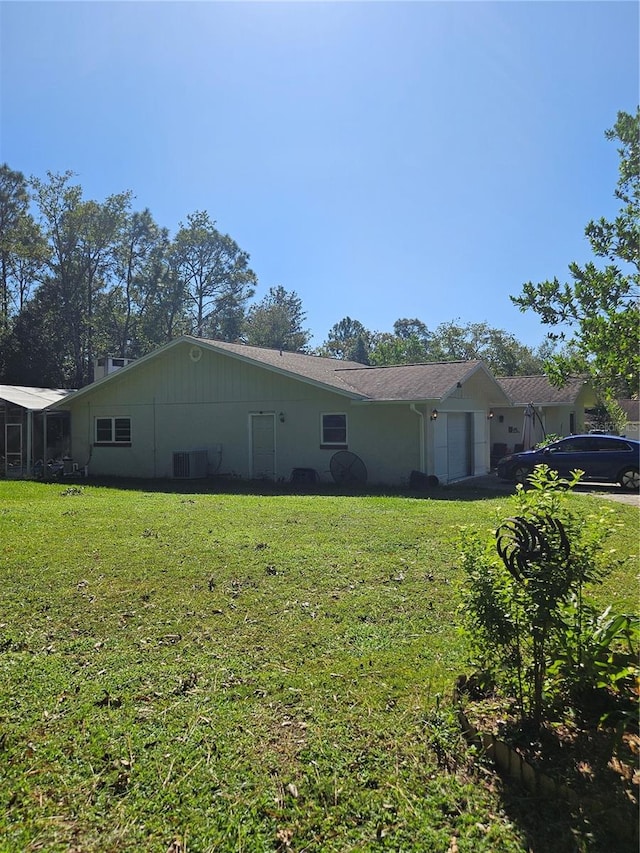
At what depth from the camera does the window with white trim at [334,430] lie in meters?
17.0

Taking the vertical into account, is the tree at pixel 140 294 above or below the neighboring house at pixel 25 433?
above

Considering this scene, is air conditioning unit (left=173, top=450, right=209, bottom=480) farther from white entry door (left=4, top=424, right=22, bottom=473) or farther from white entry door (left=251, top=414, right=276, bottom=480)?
white entry door (left=4, top=424, right=22, bottom=473)

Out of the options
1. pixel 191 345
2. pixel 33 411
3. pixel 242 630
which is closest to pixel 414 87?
pixel 242 630

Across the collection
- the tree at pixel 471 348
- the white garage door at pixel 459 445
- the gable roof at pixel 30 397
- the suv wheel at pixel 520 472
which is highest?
the tree at pixel 471 348

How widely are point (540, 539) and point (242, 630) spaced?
117 inches

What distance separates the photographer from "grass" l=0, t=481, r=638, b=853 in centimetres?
260

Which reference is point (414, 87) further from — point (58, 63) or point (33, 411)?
point (33, 411)

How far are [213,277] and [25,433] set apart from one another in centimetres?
2760

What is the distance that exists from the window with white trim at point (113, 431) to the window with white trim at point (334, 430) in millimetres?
7788

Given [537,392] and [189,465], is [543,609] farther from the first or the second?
[537,392]

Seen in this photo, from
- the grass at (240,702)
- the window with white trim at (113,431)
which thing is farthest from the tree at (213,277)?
the grass at (240,702)

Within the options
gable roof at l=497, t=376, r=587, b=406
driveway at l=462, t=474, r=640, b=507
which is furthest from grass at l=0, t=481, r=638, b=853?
gable roof at l=497, t=376, r=587, b=406

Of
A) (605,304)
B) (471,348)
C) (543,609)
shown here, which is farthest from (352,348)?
(543,609)

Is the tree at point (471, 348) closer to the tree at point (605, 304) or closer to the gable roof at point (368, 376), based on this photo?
the gable roof at point (368, 376)
